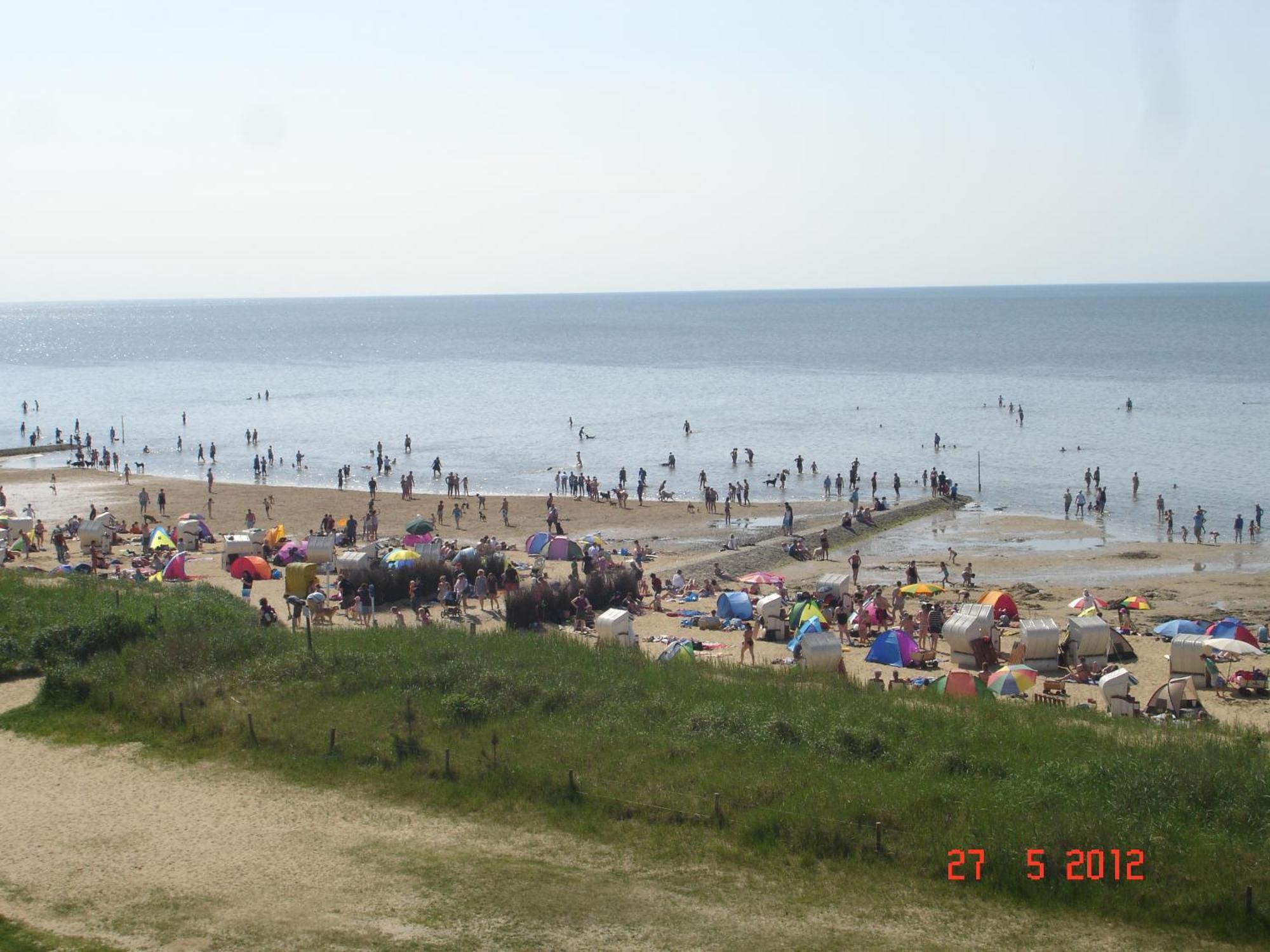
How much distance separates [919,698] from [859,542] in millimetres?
21579

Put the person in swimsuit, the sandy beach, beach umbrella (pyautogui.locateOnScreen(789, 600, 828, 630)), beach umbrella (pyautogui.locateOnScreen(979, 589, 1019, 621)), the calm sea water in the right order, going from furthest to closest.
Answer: the calm sea water
the sandy beach
beach umbrella (pyautogui.locateOnScreen(979, 589, 1019, 621))
beach umbrella (pyautogui.locateOnScreen(789, 600, 828, 630))
the person in swimsuit

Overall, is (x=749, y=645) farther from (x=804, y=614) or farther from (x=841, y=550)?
(x=841, y=550)

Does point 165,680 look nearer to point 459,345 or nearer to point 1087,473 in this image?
point 1087,473

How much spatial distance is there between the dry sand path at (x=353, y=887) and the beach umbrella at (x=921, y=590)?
680 inches

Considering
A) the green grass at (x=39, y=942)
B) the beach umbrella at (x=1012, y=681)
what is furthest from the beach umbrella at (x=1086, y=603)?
the green grass at (x=39, y=942)

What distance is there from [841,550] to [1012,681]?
1877 cm

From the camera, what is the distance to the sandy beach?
91.0 feet

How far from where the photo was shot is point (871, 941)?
12453 millimetres

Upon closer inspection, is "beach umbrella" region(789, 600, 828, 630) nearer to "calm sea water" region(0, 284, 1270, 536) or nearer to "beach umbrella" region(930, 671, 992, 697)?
"beach umbrella" region(930, 671, 992, 697)

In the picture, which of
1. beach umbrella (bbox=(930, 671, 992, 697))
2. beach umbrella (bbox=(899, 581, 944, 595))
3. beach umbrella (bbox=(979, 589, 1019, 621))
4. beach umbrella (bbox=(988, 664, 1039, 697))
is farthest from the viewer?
beach umbrella (bbox=(899, 581, 944, 595))

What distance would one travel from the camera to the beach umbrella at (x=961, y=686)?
20.8 metres

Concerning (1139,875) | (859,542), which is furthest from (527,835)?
(859,542)

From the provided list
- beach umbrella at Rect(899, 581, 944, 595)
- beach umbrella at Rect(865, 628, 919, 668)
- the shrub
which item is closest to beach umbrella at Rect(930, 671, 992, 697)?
beach umbrella at Rect(865, 628, 919, 668)

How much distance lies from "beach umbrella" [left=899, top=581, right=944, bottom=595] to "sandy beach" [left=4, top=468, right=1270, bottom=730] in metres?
0.30
